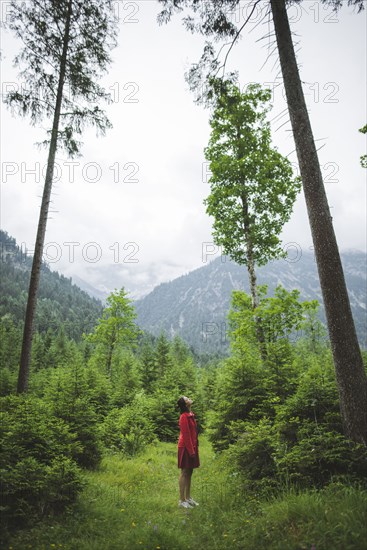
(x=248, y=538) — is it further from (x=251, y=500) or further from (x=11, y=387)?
(x=11, y=387)

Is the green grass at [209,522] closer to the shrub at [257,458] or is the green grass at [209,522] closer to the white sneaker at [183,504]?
the white sneaker at [183,504]

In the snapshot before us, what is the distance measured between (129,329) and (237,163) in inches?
687

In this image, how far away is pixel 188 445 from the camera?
21.2 feet

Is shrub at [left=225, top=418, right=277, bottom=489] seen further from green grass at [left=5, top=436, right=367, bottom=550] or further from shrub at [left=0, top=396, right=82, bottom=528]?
shrub at [left=0, top=396, right=82, bottom=528]

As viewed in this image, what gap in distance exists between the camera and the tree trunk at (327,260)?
505 cm

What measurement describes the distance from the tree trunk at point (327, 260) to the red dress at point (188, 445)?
313 cm

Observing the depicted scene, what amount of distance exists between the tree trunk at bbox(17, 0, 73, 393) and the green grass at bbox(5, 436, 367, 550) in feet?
13.4

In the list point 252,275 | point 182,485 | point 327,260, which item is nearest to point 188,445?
point 182,485

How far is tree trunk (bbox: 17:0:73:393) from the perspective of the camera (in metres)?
9.07

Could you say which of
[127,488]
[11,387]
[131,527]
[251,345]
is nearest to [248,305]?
[251,345]

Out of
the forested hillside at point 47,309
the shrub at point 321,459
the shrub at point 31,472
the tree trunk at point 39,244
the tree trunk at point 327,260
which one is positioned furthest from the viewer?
the forested hillside at point 47,309

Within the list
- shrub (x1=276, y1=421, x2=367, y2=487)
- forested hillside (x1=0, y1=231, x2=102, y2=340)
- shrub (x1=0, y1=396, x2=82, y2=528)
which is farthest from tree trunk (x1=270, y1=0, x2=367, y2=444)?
forested hillside (x1=0, y1=231, x2=102, y2=340)

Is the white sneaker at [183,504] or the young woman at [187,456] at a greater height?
the young woman at [187,456]

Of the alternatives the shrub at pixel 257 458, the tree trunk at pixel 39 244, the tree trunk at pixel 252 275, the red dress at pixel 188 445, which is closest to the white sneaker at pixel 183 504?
the red dress at pixel 188 445
